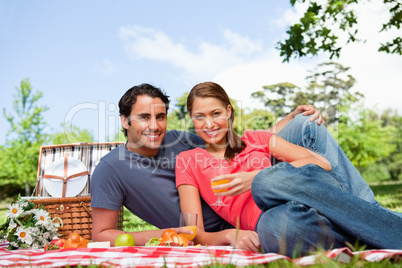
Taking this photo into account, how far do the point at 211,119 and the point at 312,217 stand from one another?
1333 mm

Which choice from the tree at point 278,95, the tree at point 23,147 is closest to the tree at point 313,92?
the tree at point 278,95

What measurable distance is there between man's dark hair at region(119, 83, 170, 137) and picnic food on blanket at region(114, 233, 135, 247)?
1210 millimetres

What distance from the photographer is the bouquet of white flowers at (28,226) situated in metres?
3.72

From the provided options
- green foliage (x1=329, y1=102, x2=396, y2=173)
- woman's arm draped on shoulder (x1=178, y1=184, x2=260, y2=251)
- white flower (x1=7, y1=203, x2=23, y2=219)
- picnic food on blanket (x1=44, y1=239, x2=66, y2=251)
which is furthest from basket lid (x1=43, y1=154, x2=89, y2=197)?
green foliage (x1=329, y1=102, x2=396, y2=173)

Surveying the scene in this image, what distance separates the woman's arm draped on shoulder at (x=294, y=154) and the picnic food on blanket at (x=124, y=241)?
1.39 metres

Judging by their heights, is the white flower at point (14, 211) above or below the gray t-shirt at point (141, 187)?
below

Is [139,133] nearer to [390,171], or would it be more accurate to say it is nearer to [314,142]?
[314,142]

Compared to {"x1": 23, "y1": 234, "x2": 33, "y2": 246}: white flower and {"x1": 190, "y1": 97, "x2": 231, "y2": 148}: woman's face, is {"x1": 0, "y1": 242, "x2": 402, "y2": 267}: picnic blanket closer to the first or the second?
{"x1": 23, "y1": 234, "x2": 33, "y2": 246}: white flower

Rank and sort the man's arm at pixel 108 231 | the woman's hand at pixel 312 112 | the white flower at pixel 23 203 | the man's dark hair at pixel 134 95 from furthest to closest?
the white flower at pixel 23 203
the man's dark hair at pixel 134 95
the woman's hand at pixel 312 112
the man's arm at pixel 108 231

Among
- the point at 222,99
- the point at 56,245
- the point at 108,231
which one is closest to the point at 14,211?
the point at 56,245

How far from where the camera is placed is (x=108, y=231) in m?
3.21

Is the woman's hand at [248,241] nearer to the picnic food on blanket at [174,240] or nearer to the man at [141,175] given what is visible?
the picnic food on blanket at [174,240]

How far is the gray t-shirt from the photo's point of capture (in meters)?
3.34

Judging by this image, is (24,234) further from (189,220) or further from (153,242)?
(189,220)
